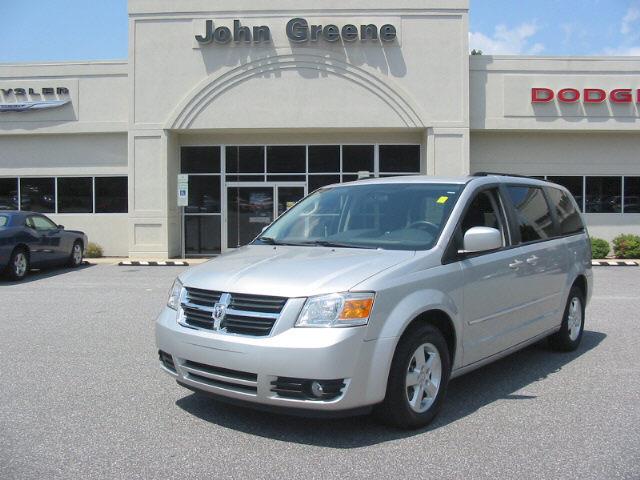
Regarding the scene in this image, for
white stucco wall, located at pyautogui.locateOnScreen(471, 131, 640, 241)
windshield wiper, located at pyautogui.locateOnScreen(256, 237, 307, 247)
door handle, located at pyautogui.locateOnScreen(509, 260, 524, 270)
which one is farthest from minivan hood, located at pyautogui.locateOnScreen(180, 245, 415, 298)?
white stucco wall, located at pyautogui.locateOnScreen(471, 131, 640, 241)

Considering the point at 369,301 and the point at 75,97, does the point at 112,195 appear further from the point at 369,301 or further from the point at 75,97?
the point at 369,301

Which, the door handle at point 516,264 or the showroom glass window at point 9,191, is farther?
the showroom glass window at point 9,191

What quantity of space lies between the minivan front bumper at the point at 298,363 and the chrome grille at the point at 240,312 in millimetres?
64

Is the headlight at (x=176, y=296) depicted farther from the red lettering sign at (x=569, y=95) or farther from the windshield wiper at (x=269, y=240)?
the red lettering sign at (x=569, y=95)

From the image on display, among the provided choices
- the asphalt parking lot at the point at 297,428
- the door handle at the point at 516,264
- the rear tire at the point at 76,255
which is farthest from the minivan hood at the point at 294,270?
the rear tire at the point at 76,255

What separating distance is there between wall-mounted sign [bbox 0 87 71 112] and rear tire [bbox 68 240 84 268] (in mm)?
5783

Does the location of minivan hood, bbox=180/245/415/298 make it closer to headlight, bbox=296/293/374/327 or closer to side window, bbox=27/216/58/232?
headlight, bbox=296/293/374/327

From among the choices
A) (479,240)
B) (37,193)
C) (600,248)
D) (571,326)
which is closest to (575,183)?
(600,248)

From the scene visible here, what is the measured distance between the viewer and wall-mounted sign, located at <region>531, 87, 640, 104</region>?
19.6m

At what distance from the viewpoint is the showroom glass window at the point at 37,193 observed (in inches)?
826

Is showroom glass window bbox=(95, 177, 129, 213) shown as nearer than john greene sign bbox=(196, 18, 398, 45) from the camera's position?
No

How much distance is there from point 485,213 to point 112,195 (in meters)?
17.5

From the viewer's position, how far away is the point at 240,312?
4.20 meters

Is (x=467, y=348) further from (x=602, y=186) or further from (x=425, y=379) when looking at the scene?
(x=602, y=186)
